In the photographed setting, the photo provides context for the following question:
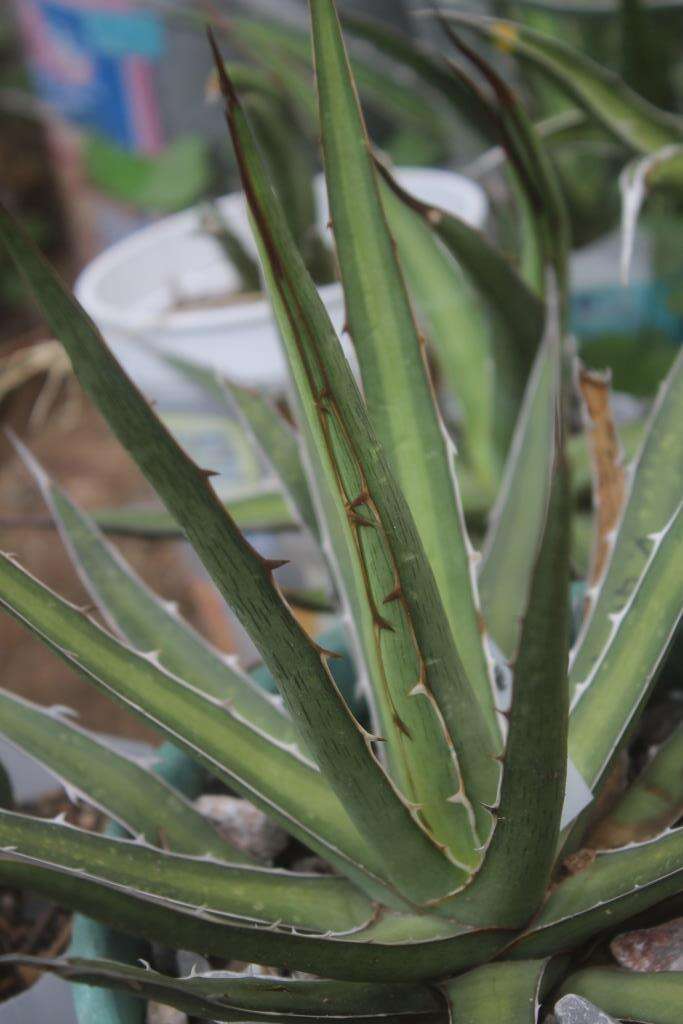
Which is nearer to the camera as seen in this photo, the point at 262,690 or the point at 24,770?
the point at 262,690

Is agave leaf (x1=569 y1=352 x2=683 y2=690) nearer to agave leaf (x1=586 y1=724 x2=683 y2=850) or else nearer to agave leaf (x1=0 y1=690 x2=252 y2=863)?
agave leaf (x1=586 y1=724 x2=683 y2=850)

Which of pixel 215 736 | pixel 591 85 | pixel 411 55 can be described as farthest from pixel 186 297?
pixel 215 736

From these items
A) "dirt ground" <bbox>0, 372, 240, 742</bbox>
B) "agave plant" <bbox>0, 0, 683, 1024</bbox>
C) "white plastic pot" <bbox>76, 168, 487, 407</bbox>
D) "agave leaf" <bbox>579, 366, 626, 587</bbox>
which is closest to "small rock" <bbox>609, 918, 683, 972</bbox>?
"agave plant" <bbox>0, 0, 683, 1024</bbox>

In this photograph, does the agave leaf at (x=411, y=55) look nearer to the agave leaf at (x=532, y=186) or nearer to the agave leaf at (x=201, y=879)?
the agave leaf at (x=532, y=186)

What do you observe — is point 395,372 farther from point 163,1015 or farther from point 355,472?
point 163,1015

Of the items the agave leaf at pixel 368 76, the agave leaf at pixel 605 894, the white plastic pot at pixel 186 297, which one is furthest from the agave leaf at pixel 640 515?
the agave leaf at pixel 368 76

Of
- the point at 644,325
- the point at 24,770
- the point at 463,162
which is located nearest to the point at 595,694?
the point at 24,770

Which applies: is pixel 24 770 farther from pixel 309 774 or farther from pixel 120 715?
pixel 120 715

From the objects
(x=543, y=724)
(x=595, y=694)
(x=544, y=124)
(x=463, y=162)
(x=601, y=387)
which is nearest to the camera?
(x=543, y=724)
